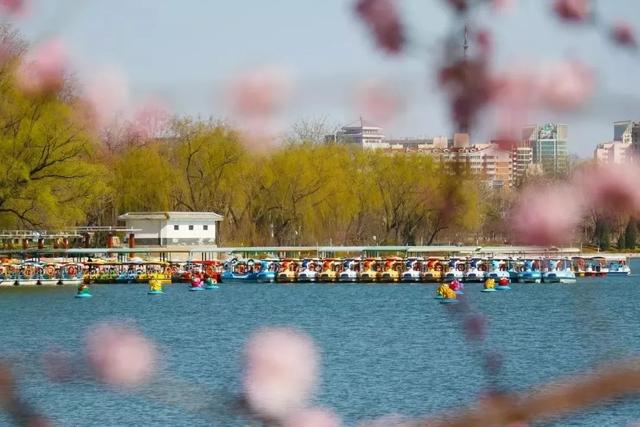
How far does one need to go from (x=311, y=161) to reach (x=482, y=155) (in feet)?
246

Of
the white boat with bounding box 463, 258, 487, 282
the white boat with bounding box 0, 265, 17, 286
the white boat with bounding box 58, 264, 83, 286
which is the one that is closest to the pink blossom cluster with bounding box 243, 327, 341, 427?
the white boat with bounding box 0, 265, 17, 286

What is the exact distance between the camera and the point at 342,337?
128ft

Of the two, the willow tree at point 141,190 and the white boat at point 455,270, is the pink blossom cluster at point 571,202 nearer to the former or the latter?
the willow tree at point 141,190

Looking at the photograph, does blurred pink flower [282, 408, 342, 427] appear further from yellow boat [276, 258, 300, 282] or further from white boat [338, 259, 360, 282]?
yellow boat [276, 258, 300, 282]

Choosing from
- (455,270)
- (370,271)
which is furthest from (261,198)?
(455,270)

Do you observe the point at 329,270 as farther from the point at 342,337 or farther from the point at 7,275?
the point at 342,337

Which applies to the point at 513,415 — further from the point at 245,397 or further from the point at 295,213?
the point at 295,213

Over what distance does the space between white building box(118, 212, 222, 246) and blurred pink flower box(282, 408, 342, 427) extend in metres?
71.6

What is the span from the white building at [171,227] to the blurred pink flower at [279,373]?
235 ft

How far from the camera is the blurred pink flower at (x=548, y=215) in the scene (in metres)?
1.80

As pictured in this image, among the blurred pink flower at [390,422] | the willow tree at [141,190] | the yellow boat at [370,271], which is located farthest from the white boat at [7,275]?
the blurred pink flower at [390,422]

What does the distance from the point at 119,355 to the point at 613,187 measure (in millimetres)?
770

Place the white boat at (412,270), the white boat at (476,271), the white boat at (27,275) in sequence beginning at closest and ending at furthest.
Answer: the white boat at (27,275) < the white boat at (476,271) < the white boat at (412,270)

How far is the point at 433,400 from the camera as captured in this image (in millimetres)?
24328
